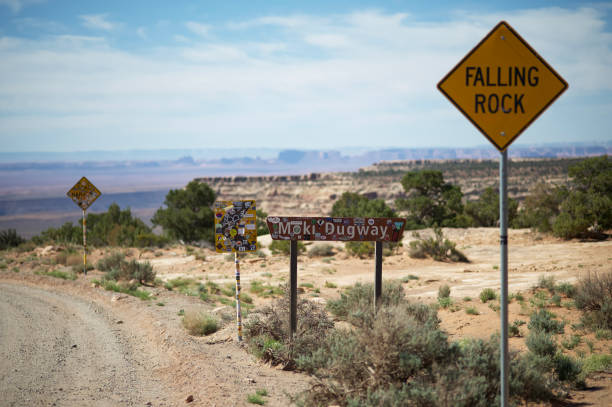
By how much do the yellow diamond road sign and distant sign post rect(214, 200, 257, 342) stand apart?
5.16 meters

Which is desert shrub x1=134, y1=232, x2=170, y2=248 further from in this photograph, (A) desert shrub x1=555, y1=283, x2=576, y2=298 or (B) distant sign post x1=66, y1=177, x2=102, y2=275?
(A) desert shrub x1=555, y1=283, x2=576, y2=298

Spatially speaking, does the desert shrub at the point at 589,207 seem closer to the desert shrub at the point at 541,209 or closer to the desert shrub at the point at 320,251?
the desert shrub at the point at 541,209

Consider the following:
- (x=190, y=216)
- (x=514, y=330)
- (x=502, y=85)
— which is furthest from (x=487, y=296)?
(x=190, y=216)

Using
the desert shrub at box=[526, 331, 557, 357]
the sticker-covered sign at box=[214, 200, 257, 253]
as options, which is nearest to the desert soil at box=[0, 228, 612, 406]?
the desert shrub at box=[526, 331, 557, 357]

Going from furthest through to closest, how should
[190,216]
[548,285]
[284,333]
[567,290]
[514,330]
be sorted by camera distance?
[190,216] → [548,285] → [567,290] → [514,330] → [284,333]

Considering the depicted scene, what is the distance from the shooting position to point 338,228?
7.43 m

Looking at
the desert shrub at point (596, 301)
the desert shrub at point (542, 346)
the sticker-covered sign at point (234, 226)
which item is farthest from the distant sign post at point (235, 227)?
the desert shrub at point (596, 301)

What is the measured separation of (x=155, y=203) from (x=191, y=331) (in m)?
165

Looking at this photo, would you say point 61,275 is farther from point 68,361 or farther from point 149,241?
point 149,241

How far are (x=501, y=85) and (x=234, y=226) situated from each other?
228 inches

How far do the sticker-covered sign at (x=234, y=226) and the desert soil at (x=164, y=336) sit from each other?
1.94 meters

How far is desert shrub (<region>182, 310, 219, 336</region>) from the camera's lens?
32.3 feet

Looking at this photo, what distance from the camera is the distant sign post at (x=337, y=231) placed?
7.23 meters

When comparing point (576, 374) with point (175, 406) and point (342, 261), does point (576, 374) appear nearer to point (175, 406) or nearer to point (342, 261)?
point (175, 406)
